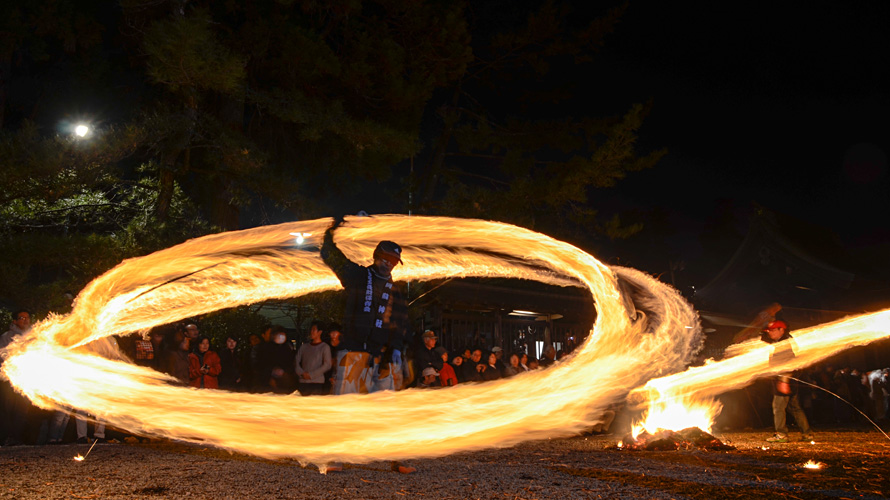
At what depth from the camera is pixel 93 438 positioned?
371 inches

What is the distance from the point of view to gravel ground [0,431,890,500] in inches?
196

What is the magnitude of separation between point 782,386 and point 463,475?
723 centimetres

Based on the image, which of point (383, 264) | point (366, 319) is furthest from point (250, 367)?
point (383, 264)

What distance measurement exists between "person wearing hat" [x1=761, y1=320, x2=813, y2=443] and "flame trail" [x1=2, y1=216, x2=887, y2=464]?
1774 mm

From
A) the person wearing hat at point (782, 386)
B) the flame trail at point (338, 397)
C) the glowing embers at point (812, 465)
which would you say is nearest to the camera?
the flame trail at point (338, 397)

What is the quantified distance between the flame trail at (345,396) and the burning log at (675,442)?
133cm

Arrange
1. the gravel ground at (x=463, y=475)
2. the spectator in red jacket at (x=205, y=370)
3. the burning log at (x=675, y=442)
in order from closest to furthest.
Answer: the gravel ground at (x=463, y=475)
the burning log at (x=675, y=442)
the spectator in red jacket at (x=205, y=370)

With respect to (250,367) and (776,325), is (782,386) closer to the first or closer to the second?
(776,325)

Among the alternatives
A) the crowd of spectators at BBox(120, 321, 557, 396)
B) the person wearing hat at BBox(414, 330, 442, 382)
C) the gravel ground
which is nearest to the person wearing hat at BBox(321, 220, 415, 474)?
the gravel ground

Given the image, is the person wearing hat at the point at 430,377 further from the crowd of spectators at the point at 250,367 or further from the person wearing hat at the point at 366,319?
the person wearing hat at the point at 366,319

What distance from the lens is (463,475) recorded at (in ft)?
20.0

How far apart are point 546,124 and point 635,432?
11.4 m

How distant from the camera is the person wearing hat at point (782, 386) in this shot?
962 centimetres

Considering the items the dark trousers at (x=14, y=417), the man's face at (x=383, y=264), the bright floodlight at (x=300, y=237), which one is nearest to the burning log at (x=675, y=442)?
the man's face at (x=383, y=264)
